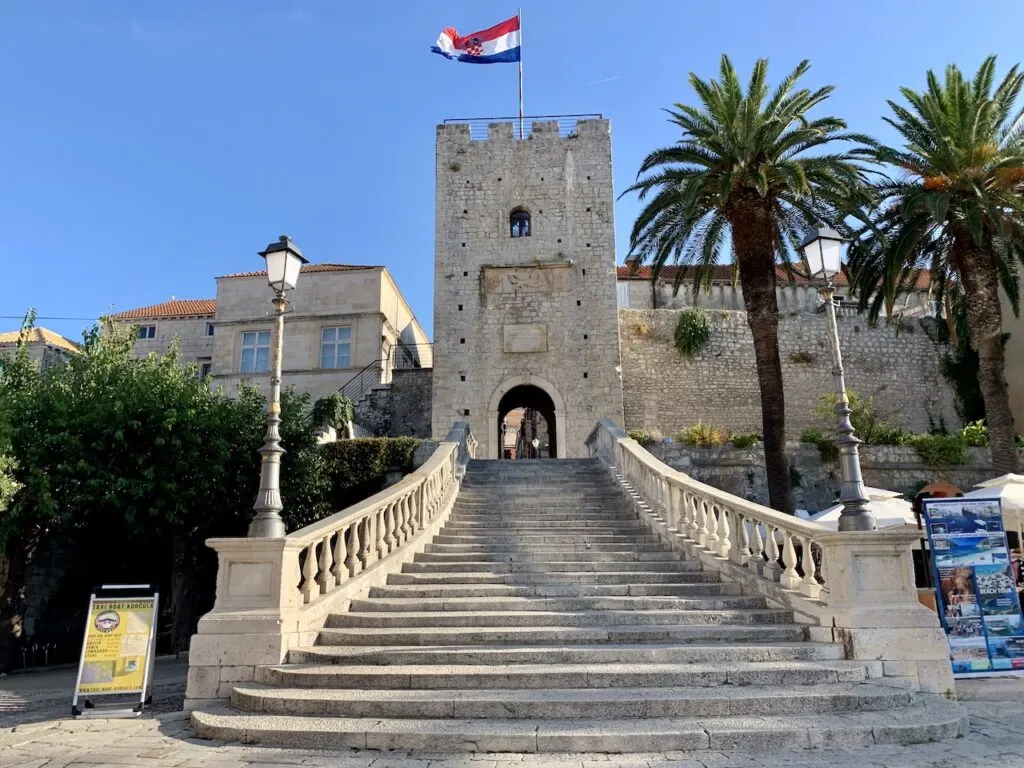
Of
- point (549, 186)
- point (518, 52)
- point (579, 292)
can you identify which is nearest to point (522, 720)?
point (579, 292)

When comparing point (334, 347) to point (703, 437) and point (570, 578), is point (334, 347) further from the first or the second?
point (570, 578)

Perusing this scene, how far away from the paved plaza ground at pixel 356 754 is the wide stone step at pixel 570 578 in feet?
9.36

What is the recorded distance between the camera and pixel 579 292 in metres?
22.2

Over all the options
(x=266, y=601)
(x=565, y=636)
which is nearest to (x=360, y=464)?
(x=266, y=601)

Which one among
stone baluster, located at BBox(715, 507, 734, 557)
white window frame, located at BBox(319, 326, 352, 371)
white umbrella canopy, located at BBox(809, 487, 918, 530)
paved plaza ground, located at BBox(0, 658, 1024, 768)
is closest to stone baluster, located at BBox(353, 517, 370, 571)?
paved plaza ground, located at BBox(0, 658, 1024, 768)

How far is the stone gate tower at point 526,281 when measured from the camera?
21.5 m

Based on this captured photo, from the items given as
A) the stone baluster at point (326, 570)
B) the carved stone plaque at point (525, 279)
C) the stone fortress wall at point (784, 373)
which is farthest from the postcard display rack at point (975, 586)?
the stone fortress wall at point (784, 373)

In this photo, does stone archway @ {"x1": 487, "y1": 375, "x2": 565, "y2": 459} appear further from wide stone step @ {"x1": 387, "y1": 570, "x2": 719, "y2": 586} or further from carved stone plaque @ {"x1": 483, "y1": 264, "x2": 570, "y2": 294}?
wide stone step @ {"x1": 387, "y1": 570, "x2": 719, "y2": 586}

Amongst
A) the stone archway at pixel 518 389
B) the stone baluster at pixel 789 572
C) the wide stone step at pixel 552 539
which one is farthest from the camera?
the stone archway at pixel 518 389

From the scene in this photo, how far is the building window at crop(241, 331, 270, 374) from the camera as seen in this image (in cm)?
2538

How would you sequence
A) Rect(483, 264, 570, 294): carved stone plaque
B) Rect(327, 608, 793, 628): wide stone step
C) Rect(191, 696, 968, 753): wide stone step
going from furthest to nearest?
Rect(483, 264, 570, 294): carved stone plaque < Rect(327, 608, 793, 628): wide stone step < Rect(191, 696, 968, 753): wide stone step

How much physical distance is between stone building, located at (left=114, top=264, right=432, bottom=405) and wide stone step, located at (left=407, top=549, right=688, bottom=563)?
1537 cm

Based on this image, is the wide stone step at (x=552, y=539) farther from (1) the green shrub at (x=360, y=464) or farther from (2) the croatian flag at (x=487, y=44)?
(2) the croatian flag at (x=487, y=44)

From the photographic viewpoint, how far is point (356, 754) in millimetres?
4613
